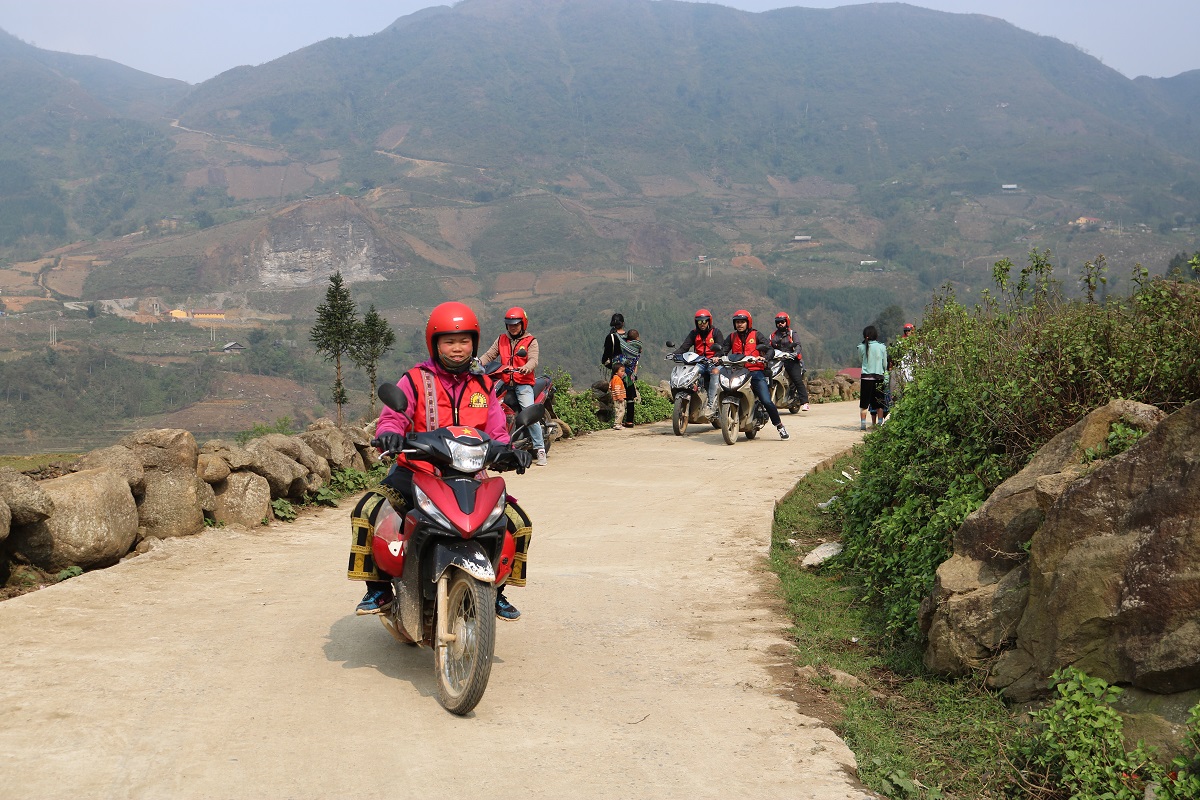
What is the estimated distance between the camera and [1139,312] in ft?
22.8

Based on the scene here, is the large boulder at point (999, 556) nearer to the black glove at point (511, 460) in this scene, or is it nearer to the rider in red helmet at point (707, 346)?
the black glove at point (511, 460)

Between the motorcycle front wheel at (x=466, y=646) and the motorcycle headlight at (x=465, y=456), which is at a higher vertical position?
the motorcycle headlight at (x=465, y=456)

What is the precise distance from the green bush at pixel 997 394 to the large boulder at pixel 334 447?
18.1ft

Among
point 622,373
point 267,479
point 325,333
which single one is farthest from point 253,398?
point 267,479

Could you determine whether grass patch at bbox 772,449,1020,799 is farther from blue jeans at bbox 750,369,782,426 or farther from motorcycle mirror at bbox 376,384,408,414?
blue jeans at bbox 750,369,782,426

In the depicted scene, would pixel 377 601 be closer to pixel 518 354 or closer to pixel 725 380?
pixel 518 354

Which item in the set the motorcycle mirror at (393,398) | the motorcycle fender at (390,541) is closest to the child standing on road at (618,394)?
the motorcycle fender at (390,541)

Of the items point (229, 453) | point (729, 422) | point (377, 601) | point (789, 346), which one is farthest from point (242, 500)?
point (789, 346)

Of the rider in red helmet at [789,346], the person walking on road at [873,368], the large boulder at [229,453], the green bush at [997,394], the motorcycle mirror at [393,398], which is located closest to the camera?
the motorcycle mirror at [393,398]

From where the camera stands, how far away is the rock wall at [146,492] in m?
7.68

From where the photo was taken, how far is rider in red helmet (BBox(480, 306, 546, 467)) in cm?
1330

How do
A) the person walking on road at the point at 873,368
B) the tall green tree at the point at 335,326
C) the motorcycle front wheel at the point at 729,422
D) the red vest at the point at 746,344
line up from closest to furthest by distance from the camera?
the motorcycle front wheel at the point at 729,422, the red vest at the point at 746,344, the person walking on road at the point at 873,368, the tall green tree at the point at 335,326

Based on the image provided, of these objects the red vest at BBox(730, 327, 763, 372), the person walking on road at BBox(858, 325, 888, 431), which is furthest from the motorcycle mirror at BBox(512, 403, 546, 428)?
the person walking on road at BBox(858, 325, 888, 431)

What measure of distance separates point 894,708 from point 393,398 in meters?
2.92
